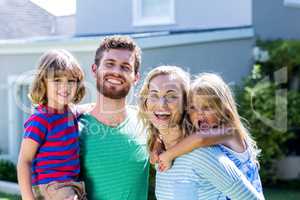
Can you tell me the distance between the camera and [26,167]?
3338 mm

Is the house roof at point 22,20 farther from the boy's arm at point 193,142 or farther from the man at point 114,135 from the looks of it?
the boy's arm at point 193,142

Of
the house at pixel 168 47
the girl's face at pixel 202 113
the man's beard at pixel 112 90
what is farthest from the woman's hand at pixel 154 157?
the house at pixel 168 47

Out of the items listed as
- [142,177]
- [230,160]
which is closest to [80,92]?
[142,177]

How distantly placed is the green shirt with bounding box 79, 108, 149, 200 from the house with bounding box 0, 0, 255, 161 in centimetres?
594

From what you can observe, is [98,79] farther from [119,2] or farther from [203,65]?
[119,2]

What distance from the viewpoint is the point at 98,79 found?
361 centimetres

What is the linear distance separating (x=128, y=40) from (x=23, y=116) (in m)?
8.89

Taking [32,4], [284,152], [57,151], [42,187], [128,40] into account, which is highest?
[32,4]

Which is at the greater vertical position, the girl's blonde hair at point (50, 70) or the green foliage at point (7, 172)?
the girl's blonde hair at point (50, 70)

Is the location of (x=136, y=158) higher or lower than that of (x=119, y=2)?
lower

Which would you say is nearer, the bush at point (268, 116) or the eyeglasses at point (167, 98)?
the eyeglasses at point (167, 98)

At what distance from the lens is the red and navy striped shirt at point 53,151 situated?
3.45m

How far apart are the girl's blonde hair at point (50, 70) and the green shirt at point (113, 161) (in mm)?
352

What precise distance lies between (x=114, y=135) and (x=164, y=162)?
607 mm
